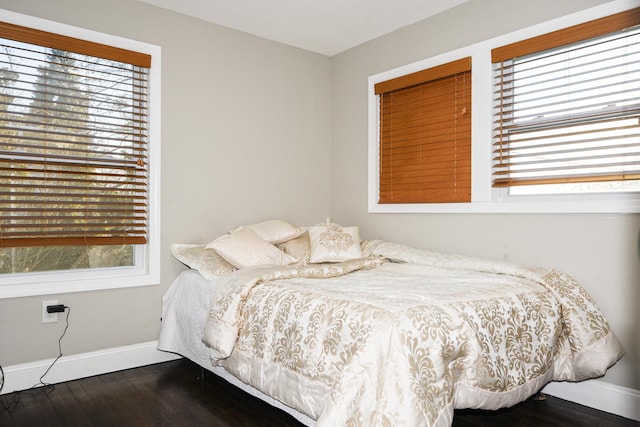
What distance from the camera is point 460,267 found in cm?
271

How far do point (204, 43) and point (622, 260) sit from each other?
303cm

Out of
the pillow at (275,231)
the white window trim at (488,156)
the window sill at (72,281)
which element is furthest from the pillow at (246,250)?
the white window trim at (488,156)

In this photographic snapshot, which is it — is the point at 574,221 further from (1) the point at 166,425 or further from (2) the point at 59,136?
(2) the point at 59,136

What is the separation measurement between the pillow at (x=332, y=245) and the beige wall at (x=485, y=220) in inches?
18.9

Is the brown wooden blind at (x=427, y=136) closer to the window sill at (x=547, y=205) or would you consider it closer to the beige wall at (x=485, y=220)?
the window sill at (x=547, y=205)

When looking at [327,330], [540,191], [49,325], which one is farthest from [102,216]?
[540,191]

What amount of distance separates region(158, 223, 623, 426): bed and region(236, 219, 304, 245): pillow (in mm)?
373

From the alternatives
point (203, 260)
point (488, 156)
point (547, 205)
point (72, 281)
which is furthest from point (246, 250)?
point (547, 205)

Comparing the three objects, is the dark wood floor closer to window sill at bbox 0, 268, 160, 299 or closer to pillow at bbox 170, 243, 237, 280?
window sill at bbox 0, 268, 160, 299

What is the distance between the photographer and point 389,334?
5.35 ft

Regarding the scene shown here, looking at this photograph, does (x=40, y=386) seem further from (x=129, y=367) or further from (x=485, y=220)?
(x=485, y=220)

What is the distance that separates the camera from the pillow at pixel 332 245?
10.5 feet

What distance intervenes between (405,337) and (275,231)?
1.92 meters

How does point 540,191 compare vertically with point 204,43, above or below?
below
